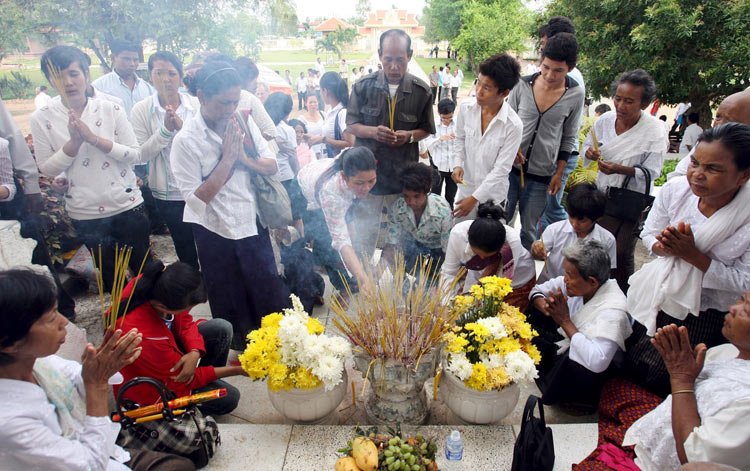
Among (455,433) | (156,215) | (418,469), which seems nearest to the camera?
(418,469)

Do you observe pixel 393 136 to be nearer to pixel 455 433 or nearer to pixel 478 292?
pixel 478 292

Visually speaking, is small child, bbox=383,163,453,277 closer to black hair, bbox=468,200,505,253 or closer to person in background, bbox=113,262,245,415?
black hair, bbox=468,200,505,253

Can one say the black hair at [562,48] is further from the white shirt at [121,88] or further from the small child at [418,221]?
the white shirt at [121,88]

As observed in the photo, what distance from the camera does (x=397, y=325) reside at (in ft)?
6.80

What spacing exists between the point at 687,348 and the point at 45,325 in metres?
2.09

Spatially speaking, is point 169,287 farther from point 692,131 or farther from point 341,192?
point 692,131

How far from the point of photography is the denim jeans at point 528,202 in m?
3.35

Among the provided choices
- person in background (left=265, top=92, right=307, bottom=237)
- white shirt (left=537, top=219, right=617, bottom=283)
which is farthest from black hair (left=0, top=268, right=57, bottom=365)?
white shirt (left=537, top=219, right=617, bottom=283)

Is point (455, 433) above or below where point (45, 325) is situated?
below

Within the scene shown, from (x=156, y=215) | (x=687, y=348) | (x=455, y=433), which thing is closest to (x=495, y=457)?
(x=455, y=433)

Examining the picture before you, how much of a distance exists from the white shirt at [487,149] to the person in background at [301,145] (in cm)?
156

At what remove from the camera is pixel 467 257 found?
2.64 m

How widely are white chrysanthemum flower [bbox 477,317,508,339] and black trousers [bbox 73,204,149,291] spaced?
88.0 inches

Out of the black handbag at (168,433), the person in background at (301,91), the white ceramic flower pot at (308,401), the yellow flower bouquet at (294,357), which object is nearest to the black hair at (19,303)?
the black handbag at (168,433)
